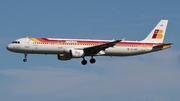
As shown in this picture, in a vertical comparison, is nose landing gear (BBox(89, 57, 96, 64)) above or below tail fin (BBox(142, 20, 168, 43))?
below

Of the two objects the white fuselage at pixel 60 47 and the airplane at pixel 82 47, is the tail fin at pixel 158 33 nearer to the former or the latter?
the airplane at pixel 82 47

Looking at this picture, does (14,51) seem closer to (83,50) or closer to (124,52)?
(83,50)

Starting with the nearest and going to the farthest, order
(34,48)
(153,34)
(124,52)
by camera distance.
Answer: (34,48) → (124,52) → (153,34)

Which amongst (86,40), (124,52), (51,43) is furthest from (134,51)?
(51,43)

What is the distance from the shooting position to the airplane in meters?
107

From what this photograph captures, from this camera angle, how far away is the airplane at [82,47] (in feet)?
351

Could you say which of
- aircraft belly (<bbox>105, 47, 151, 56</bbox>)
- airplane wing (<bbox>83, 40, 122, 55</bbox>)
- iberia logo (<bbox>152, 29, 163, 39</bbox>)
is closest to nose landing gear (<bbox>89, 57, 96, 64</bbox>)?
airplane wing (<bbox>83, 40, 122, 55</bbox>)

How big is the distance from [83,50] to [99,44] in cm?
419

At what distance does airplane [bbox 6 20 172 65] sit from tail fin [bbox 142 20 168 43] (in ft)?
0.96

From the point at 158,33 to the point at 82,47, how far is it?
2119 centimetres

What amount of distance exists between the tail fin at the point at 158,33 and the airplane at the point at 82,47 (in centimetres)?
29

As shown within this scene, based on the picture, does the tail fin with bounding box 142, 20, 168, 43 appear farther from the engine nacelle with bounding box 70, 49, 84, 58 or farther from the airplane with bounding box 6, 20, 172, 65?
the engine nacelle with bounding box 70, 49, 84, 58

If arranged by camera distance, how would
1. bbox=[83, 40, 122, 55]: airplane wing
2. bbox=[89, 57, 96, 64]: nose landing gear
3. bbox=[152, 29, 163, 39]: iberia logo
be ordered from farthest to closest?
bbox=[152, 29, 163, 39]: iberia logo
bbox=[89, 57, 96, 64]: nose landing gear
bbox=[83, 40, 122, 55]: airplane wing

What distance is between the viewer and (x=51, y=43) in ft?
352
